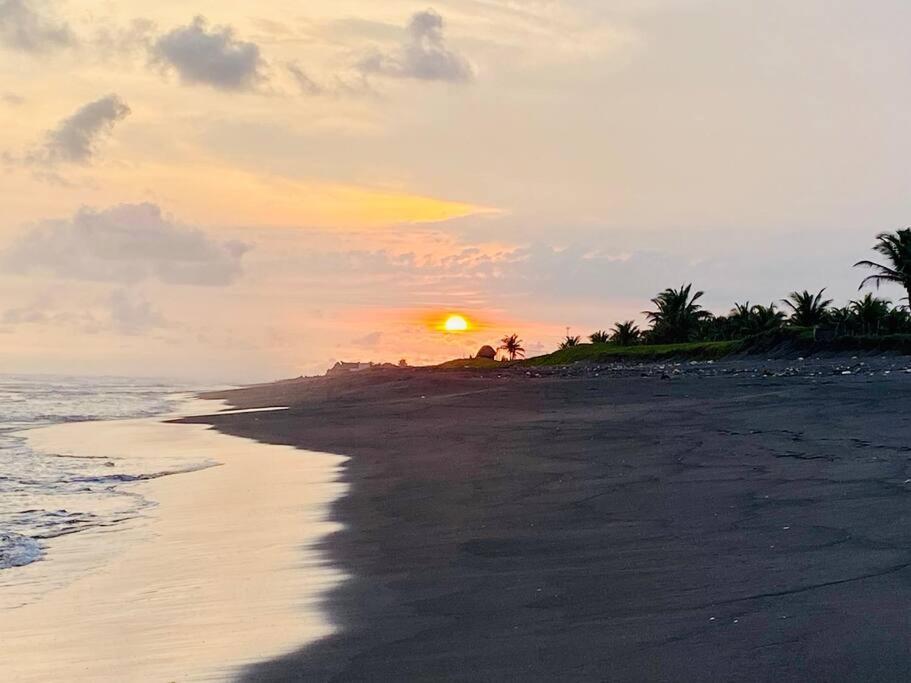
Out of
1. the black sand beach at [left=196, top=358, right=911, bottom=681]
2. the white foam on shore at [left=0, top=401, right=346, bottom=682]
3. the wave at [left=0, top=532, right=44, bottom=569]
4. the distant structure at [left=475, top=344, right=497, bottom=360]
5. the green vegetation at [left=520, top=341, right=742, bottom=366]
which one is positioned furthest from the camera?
the distant structure at [left=475, top=344, right=497, bottom=360]

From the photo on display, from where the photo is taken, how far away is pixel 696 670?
5523 mm

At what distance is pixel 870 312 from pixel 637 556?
216 feet

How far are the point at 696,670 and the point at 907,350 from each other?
152 feet

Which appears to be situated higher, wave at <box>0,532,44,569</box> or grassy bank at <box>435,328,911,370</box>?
grassy bank at <box>435,328,911,370</box>

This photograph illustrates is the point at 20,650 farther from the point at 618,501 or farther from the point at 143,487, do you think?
the point at 143,487

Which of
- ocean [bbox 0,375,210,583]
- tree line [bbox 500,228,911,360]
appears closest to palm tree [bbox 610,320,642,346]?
tree line [bbox 500,228,911,360]

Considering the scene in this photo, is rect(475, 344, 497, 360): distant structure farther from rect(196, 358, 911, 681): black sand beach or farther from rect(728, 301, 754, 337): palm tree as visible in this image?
rect(196, 358, 911, 681): black sand beach

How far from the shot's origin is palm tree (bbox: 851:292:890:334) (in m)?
68.0

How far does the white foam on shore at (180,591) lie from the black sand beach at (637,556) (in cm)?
45

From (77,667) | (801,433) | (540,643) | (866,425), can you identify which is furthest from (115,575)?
(866,425)

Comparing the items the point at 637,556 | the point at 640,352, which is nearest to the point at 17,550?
the point at 637,556

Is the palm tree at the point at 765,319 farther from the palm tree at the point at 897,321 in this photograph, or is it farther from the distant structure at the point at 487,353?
the distant structure at the point at 487,353

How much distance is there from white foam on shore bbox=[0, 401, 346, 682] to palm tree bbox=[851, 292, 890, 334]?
193ft

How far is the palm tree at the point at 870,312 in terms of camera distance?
223 feet
